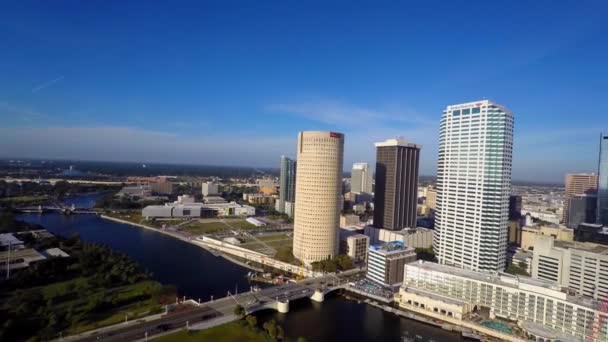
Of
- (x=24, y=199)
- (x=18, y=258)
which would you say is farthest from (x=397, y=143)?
(x=24, y=199)

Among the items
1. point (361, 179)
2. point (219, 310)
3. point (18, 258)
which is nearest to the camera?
point (219, 310)

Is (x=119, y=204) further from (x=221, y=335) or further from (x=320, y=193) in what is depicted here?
(x=221, y=335)

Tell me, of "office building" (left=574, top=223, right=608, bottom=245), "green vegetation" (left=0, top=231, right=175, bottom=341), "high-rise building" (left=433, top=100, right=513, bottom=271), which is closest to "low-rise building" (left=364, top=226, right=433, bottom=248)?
"high-rise building" (left=433, top=100, right=513, bottom=271)

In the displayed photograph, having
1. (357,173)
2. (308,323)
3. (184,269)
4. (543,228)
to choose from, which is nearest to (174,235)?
(184,269)

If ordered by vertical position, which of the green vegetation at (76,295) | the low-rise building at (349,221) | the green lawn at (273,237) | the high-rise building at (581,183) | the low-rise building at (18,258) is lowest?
the green lawn at (273,237)

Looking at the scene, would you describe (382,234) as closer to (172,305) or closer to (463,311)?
(463,311)

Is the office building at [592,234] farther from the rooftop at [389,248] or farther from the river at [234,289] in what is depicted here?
the river at [234,289]

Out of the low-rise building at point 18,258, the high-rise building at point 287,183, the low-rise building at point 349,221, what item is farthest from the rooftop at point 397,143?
the low-rise building at point 18,258
